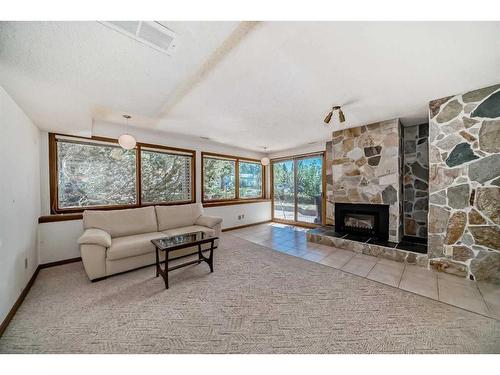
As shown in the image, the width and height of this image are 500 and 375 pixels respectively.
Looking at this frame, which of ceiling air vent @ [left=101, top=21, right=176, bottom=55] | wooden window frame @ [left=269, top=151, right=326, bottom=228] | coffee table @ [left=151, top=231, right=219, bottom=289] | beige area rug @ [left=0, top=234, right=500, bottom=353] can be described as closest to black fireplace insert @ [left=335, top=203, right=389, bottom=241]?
wooden window frame @ [left=269, top=151, right=326, bottom=228]

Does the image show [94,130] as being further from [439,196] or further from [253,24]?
[439,196]

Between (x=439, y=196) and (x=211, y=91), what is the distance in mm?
3472

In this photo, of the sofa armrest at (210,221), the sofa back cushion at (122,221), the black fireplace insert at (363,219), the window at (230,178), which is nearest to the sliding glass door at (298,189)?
the window at (230,178)

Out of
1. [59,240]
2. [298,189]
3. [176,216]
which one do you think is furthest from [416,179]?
[59,240]

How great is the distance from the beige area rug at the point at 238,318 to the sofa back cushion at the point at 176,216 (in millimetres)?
1138

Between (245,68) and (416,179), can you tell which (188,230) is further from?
Result: (416,179)

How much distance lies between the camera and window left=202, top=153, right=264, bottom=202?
5.06 meters

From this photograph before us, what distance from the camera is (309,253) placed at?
336 cm

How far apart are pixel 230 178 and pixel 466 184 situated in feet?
15.6

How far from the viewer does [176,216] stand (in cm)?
367

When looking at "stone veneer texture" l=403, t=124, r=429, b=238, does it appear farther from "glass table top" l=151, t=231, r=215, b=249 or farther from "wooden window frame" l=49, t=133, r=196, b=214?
"wooden window frame" l=49, t=133, r=196, b=214
